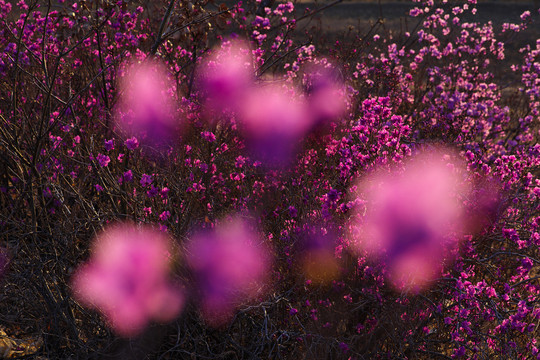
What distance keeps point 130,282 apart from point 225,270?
0.59 meters

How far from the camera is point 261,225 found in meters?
3.23

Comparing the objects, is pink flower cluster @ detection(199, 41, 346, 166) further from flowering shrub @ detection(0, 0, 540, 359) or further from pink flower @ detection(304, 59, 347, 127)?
flowering shrub @ detection(0, 0, 540, 359)

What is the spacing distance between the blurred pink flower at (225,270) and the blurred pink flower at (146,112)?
1314 mm

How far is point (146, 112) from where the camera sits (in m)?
3.94

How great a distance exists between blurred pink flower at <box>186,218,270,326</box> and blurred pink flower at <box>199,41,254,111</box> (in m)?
1.61

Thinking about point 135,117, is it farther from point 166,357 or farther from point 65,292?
point 166,357

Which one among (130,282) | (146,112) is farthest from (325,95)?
(130,282)

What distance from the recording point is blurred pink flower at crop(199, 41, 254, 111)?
13.8 ft

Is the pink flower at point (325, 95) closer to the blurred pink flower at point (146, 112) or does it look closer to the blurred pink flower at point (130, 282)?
the blurred pink flower at point (146, 112)

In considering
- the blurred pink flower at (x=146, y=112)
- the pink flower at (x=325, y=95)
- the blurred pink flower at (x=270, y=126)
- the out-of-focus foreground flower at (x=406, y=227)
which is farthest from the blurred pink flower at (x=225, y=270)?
the pink flower at (x=325, y=95)

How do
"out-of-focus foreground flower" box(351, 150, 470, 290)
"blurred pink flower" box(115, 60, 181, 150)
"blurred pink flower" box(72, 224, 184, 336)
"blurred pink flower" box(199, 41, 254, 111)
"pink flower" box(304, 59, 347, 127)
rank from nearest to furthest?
1. "blurred pink flower" box(72, 224, 184, 336)
2. "out-of-focus foreground flower" box(351, 150, 470, 290)
3. "blurred pink flower" box(115, 60, 181, 150)
4. "blurred pink flower" box(199, 41, 254, 111)
5. "pink flower" box(304, 59, 347, 127)

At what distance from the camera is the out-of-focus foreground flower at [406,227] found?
9.22 feet

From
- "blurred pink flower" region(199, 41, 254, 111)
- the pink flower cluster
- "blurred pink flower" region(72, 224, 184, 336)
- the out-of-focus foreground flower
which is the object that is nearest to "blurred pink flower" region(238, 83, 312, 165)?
the pink flower cluster

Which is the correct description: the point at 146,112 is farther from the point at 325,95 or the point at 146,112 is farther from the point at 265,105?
the point at 325,95
